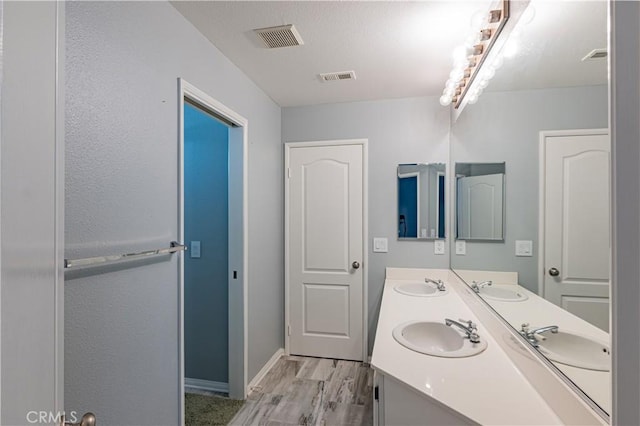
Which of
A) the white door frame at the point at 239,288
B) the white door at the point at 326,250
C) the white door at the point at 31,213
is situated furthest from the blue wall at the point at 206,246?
the white door at the point at 31,213

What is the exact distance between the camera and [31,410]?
484 mm

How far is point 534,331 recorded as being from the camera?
110cm

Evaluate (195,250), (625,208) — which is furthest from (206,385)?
(625,208)

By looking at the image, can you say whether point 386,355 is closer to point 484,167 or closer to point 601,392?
point 601,392

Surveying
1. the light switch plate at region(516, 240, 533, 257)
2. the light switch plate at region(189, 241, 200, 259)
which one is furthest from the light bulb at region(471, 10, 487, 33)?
the light switch plate at region(189, 241, 200, 259)

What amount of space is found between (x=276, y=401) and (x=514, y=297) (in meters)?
1.82

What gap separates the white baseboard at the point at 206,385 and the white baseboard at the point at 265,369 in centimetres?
20

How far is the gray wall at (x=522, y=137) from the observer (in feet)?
2.98

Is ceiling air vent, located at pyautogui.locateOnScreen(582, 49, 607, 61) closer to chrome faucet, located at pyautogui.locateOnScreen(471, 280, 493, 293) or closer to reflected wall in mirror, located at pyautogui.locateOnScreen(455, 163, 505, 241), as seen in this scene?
reflected wall in mirror, located at pyautogui.locateOnScreen(455, 163, 505, 241)

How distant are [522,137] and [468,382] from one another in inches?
39.6

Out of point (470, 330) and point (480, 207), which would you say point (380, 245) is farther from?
point (470, 330)

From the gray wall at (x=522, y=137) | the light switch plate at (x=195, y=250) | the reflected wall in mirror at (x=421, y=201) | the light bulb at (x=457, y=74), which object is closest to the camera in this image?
the gray wall at (x=522, y=137)

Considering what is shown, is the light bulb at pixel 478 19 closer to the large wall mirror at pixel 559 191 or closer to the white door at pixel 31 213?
the large wall mirror at pixel 559 191

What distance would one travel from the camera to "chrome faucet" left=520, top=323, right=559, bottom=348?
102 centimetres
